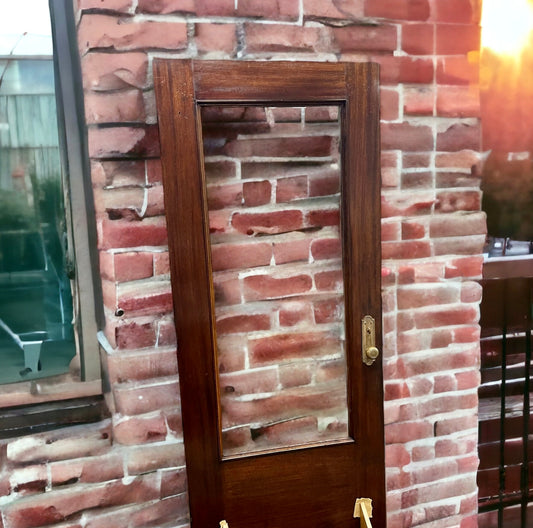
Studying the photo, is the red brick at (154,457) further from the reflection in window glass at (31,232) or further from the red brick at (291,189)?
the red brick at (291,189)

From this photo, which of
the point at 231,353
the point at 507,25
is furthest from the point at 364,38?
the point at 231,353

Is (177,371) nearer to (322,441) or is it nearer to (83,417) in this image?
(83,417)

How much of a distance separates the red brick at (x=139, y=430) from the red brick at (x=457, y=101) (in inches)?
45.7

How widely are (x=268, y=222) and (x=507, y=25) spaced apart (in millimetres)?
1088

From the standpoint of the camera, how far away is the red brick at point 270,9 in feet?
4.28

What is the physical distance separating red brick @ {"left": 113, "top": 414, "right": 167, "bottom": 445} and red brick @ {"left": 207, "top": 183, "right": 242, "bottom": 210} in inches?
23.0

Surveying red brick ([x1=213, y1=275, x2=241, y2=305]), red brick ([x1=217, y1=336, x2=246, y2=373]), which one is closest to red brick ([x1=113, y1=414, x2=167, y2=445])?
red brick ([x1=217, y1=336, x2=246, y2=373])

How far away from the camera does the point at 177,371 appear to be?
4.60 ft

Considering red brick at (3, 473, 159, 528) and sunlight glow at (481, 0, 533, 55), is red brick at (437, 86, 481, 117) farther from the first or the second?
red brick at (3, 473, 159, 528)

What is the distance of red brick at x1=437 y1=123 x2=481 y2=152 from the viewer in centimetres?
150

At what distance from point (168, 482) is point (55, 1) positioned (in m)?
1.30

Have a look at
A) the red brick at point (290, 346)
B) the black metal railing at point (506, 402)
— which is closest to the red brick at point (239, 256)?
the red brick at point (290, 346)

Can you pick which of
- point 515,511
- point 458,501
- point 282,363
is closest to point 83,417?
point 282,363

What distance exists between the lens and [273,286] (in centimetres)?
144
